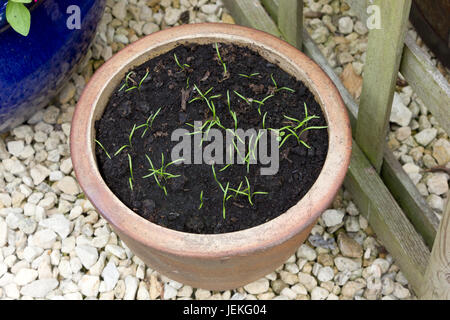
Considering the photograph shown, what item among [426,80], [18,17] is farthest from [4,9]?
[426,80]

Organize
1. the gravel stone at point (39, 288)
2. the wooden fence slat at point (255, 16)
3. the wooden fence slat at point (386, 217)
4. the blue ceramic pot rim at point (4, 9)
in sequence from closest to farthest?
the blue ceramic pot rim at point (4, 9), the wooden fence slat at point (386, 217), the gravel stone at point (39, 288), the wooden fence slat at point (255, 16)

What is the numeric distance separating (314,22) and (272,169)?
105cm

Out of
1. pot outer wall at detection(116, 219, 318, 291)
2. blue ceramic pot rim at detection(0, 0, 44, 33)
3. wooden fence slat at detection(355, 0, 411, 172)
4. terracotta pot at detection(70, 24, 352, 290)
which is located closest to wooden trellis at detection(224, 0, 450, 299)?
wooden fence slat at detection(355, 0, 411, 172)

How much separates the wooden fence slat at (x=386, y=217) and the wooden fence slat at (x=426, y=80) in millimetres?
371

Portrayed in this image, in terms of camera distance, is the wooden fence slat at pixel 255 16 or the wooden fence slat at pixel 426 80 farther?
the wooden fence slat at pixel 255 16

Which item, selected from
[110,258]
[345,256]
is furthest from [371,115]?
[110,258]

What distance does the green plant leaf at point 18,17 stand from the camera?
165cm

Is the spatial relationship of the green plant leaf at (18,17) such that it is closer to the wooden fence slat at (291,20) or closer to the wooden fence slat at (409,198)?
the wooden fence slat at (291,20)

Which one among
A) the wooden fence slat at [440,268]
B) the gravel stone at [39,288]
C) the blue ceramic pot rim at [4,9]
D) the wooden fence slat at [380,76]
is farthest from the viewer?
the gravel stone at [39,288]

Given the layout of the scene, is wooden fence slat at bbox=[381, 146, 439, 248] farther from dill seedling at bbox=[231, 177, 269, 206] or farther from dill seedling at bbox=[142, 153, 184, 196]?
dill seedling at bbox=[142, 153, 184, 196]

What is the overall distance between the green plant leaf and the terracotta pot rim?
9.9 inches

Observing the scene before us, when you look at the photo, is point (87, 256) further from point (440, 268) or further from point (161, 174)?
point (440, 268)

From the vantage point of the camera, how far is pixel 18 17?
5.41 ft

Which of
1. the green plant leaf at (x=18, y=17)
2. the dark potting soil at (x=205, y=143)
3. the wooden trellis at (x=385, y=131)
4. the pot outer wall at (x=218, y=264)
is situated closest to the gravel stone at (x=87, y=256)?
the pot outer wall at (x=218, y=264)
